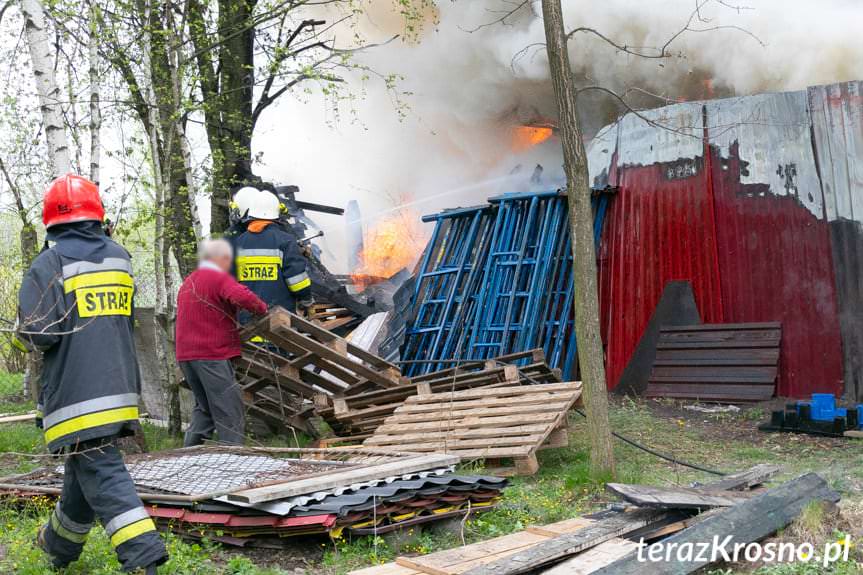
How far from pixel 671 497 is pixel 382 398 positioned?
4.11m

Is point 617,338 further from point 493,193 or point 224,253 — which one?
point 224,253

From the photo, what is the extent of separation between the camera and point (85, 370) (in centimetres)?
426

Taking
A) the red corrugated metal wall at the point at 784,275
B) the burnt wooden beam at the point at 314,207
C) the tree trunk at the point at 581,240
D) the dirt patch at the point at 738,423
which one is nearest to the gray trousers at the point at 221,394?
the tree trunk at the point at 581,240

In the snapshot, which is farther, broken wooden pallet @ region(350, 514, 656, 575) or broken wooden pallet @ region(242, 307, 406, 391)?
broken wooden pallet @ region(242, 307, 406, 391)

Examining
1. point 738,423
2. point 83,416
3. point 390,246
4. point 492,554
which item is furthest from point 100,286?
point 390,246

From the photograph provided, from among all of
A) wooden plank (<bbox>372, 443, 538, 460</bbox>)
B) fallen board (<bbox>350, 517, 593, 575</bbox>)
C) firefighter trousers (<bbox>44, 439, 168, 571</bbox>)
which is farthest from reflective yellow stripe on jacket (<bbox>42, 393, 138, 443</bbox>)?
wooden plank (<bbox>372, 443, 538, 460</bbox>)

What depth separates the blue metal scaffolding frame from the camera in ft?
36.0

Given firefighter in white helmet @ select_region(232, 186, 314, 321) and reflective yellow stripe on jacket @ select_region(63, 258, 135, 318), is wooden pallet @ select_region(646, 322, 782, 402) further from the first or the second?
reflective yellow stripe on jacket @ select_region(63, 258, 135, 318)

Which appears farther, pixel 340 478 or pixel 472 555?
pixel 340 478

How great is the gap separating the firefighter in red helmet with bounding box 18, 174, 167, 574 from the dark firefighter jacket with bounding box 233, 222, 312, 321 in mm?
3739

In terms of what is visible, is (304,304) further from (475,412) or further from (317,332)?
(475,412)

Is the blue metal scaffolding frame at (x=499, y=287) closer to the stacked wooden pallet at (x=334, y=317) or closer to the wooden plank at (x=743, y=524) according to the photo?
the stacked wooden pallet at (x=334, y=317)

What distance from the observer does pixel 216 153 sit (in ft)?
32.3

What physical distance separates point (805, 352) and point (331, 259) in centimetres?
851
